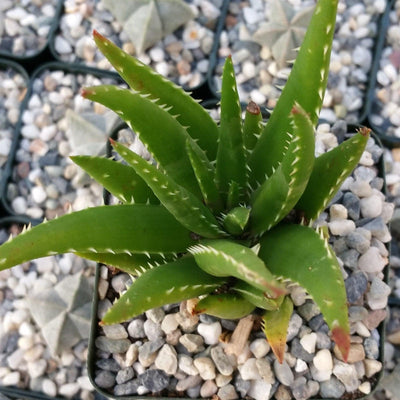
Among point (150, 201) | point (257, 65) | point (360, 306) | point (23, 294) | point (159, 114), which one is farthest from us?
point (257, 65)

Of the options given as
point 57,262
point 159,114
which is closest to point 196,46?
point 57,262

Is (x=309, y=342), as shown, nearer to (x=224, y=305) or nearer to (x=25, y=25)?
(x=224, y=305)

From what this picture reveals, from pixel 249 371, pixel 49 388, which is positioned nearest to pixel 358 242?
pixel 249 371

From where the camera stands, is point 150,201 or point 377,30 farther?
point 377,30

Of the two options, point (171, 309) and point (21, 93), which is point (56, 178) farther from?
point (171, 309)

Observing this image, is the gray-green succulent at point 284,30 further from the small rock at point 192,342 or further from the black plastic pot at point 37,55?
the small rock at point 192,342

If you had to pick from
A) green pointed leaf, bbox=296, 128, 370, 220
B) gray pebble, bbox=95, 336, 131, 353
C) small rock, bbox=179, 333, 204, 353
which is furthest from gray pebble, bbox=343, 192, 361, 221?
gray pebble, bbox=95, 336, 131, 353

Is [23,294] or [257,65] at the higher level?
[257,65]
